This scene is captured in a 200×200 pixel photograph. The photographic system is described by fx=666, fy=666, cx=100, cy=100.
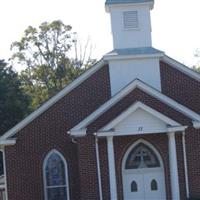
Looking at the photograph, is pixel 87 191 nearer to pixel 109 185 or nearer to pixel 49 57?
pixel 109 185

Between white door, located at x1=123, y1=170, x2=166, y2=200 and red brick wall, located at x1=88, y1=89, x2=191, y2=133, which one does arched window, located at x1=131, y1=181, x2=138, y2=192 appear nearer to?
white door, located at x1=123, y1=170, x2=166, y2=200

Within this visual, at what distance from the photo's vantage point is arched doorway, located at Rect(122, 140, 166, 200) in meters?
24.8

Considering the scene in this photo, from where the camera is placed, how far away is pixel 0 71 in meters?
54.3

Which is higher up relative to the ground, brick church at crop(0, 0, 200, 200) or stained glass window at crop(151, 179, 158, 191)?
brick church at crop(0, 0, 200, 200)

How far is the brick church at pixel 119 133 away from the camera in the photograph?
78.9 ft

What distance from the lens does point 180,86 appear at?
26.4m

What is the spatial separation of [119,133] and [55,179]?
3788 millimetres

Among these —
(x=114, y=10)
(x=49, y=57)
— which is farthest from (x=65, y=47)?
(x=114, y=10)

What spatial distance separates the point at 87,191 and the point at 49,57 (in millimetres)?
40091

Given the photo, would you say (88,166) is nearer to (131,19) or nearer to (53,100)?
(53,100)

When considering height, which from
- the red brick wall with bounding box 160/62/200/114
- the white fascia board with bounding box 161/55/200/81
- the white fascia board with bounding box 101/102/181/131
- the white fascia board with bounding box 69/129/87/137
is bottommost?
the white fascia board with bounding box 69/129/87/137

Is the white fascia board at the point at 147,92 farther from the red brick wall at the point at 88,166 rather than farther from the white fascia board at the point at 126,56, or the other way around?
the white fascia board at the point at 126,56

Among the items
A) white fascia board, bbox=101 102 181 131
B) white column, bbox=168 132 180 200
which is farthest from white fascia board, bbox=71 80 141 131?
white column, bbox=168 132 180 200

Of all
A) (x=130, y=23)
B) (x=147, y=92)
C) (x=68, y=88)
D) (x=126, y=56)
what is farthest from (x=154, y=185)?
(x=130, y=23)
